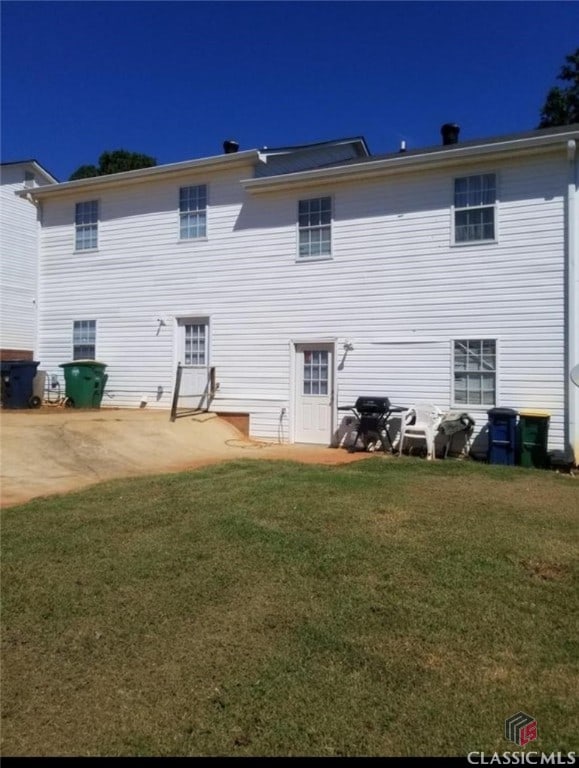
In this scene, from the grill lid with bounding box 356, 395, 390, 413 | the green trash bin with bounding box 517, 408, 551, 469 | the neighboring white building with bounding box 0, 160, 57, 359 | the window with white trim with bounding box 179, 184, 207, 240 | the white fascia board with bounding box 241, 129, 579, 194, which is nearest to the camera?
A: the green trash bin with bounding box 517, 408, 551, 469

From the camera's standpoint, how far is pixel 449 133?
14008 millimetres

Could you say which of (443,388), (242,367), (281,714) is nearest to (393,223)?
(443,388)

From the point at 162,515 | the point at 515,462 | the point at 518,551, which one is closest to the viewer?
the point at 518,551

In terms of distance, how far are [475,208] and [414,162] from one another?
4.79ft

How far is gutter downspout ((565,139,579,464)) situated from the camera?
10.3 m

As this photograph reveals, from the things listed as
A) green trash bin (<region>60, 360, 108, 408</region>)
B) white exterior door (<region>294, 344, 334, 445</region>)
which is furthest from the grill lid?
green trash bin (<region>60, 360, 108, 408</region>)

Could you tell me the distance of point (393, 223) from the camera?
1206 centimetres

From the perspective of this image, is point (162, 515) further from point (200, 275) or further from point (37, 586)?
point (200, 275)

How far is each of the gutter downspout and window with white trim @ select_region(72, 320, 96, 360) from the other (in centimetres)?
1111

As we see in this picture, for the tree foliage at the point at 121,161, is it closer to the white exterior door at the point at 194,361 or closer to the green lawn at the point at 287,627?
the white exterior door at the point at 194,361

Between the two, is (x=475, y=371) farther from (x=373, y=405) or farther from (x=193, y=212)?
(x=193, y=212)

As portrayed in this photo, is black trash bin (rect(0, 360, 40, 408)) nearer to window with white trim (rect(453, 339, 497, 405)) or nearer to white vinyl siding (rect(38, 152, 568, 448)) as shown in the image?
white vinyl siding (rect(38, 152, 568, 448))

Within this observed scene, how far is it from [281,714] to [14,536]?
144 inches

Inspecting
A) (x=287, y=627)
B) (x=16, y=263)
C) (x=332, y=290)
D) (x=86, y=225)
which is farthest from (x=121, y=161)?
(x=287, y=627)
